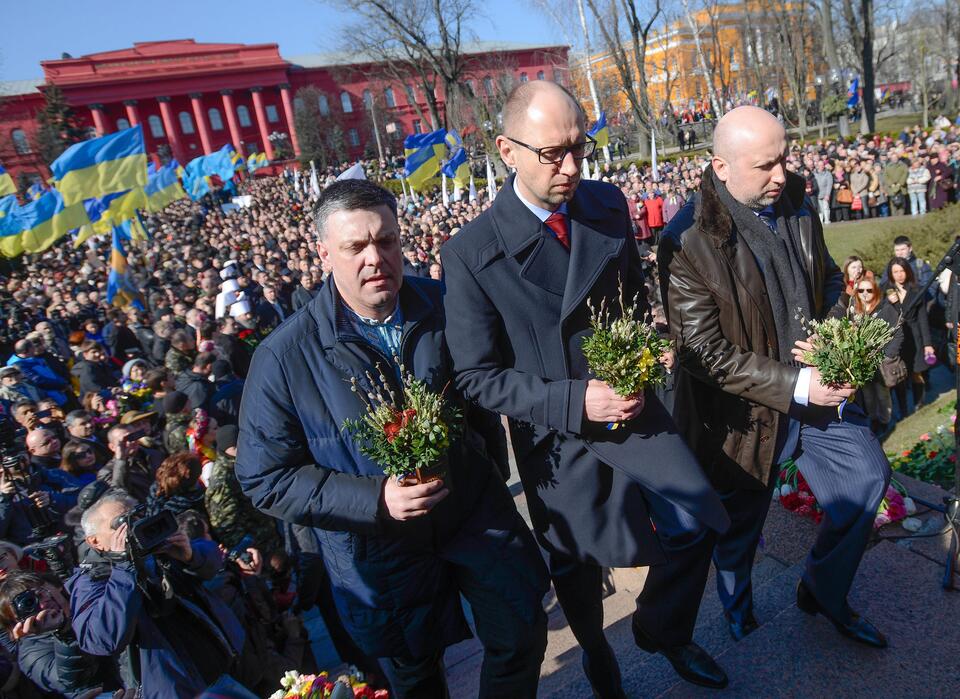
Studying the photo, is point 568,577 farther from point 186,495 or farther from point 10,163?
point 10,163

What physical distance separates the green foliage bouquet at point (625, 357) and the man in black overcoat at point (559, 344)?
88 millimetres

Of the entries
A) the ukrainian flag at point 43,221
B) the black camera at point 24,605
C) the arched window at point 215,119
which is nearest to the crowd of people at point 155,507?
the black camera at point 24,605

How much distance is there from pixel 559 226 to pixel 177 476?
2937 mm

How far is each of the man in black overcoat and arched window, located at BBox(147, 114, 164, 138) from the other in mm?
→ 77121

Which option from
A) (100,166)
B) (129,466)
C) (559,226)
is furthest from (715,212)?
(100,166)

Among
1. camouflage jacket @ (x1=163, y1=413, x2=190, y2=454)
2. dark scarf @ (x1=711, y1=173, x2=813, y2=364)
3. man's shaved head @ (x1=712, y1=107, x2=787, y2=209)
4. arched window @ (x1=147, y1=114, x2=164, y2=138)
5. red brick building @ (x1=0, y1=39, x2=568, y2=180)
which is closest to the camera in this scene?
man's shaved head @ (x1=712, y1=107, x2=787, y2=209)

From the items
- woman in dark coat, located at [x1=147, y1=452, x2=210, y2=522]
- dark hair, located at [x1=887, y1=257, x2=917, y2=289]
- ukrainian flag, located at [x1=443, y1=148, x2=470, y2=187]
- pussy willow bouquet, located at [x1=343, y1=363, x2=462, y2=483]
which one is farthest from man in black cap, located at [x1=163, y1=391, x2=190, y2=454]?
ukrainian flag, located at [x1=443, y1=148, x2=470, y2=187]

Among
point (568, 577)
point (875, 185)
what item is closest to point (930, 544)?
point (568, 577)

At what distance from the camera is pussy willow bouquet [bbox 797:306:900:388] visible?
244cm

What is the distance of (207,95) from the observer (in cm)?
7062

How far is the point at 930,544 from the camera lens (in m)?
3.28

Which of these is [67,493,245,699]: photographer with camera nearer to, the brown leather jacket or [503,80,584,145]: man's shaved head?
[503,80,584,145]: man's shaved head

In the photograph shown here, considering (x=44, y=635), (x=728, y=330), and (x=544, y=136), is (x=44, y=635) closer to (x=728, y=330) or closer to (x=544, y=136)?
(x=544, y=136)

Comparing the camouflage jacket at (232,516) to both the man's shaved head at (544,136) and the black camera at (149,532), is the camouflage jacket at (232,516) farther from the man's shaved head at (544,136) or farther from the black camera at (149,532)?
the man's shaved head at (544,136)
